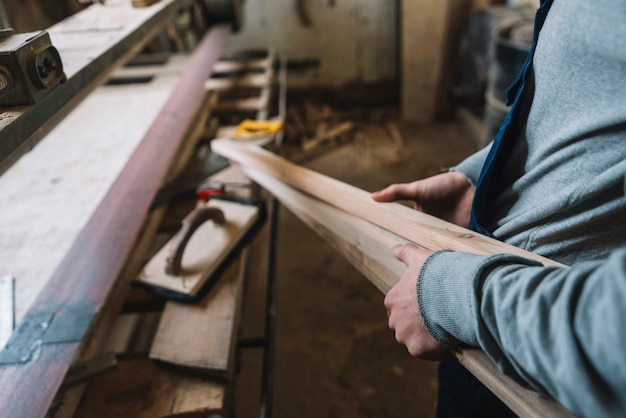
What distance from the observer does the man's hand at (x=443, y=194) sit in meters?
1.07

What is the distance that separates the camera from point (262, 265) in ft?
8.60

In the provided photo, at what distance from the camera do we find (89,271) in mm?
1018

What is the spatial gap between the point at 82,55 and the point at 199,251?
609 mm

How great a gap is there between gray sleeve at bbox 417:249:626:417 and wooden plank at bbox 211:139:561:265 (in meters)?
0.18

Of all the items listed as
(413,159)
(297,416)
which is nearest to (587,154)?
(297,416)

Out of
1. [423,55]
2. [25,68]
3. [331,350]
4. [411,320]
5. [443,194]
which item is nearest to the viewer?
[411,320]

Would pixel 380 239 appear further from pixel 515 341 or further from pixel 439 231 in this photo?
pixel 515 341

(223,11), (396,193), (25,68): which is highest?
(25,68)

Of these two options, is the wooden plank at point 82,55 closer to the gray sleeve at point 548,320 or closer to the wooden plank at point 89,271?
the wooden plank at point 89,271

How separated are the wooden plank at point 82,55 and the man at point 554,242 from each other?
2.42 feet

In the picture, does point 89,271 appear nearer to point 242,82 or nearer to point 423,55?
point 242,82

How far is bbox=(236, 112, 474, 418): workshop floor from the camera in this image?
6.09 ft

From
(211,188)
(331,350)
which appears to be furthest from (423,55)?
(211,188)

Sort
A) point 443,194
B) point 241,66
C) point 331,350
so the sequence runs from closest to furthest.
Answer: point 443,194 < point 331,350 < point 241,66
